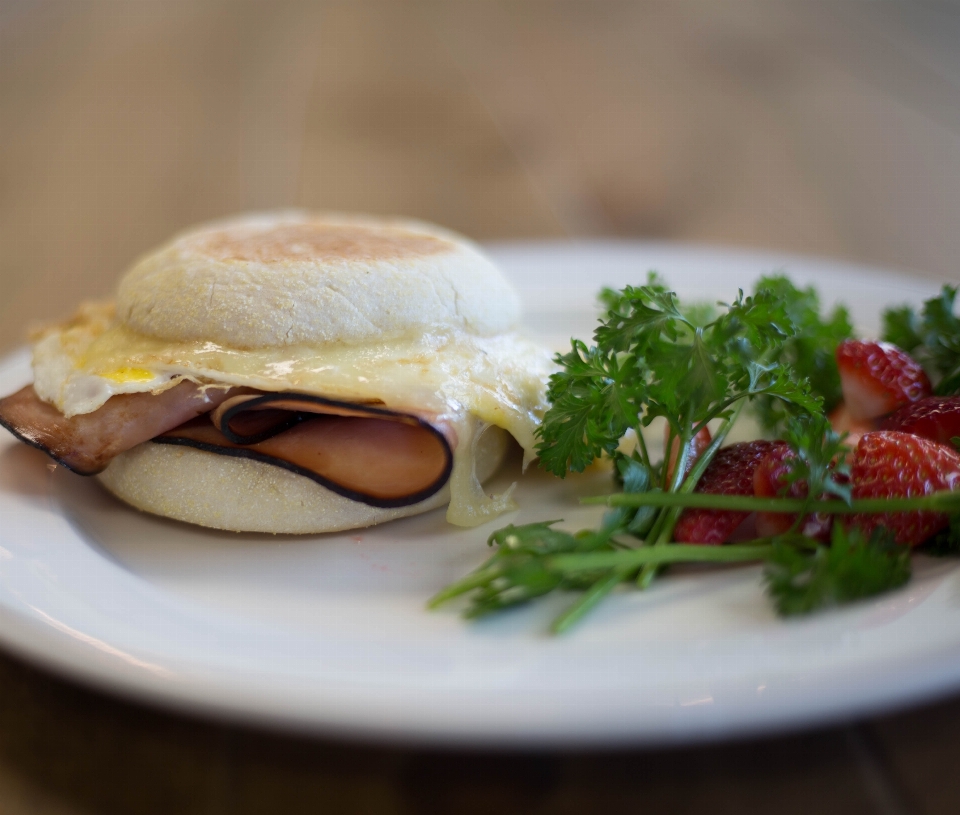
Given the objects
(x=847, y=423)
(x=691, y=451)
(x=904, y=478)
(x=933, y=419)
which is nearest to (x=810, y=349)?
(x=847, y=423)

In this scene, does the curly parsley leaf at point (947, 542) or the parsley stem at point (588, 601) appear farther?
the curly parsley leaf at point (947, 542)

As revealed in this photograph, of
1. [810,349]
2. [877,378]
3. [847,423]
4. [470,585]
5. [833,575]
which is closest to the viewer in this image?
[833,575]

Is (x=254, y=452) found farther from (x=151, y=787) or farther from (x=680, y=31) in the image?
(x=680, y=31)

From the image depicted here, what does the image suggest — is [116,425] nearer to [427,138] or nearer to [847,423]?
[847,423]

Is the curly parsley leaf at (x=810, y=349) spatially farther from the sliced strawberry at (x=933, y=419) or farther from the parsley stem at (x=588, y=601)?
the parsley stem at (x=588, y=601)

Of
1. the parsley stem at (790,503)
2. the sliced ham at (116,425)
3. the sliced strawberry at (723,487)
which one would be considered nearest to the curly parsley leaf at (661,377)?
the sliced strawberry at (723,487)

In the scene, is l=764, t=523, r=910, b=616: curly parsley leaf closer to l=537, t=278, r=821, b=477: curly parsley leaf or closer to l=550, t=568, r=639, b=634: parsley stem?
l=550, t=568, r=639, b=634: parsley stem
